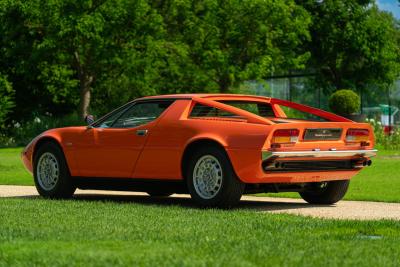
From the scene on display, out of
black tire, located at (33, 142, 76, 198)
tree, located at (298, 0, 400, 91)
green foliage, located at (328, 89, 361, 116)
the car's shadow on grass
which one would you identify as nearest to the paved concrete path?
the car's shadow on grass

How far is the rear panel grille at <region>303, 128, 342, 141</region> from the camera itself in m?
11.3

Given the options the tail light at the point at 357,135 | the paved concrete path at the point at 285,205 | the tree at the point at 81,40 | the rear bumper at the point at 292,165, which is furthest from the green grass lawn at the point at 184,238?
the tree at the point at 81,40

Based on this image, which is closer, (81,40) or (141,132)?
(141,132)

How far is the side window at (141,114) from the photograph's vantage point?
1238cm

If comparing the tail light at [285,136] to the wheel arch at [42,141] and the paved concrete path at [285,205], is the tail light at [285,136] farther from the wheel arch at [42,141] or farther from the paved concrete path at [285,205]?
the wheel arch at [42,141]

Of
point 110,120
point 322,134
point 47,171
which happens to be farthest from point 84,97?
point 322,134

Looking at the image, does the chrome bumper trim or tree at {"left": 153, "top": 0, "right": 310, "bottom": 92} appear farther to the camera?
tree at {"left": 153, "top": 0, "right": 310, "bottom": 92}

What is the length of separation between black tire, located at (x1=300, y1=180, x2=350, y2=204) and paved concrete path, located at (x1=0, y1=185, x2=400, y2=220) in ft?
0.43

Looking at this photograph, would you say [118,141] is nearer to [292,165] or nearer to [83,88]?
[292,165]

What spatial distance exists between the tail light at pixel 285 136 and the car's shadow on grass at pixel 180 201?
1.05 meters

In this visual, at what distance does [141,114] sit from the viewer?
1258cm

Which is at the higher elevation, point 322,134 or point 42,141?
point 322,134

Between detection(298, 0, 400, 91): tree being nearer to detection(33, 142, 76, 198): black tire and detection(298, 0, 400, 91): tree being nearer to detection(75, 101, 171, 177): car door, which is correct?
detection(33, 142, 76, 198): black tire

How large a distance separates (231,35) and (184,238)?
41329 millimetres
